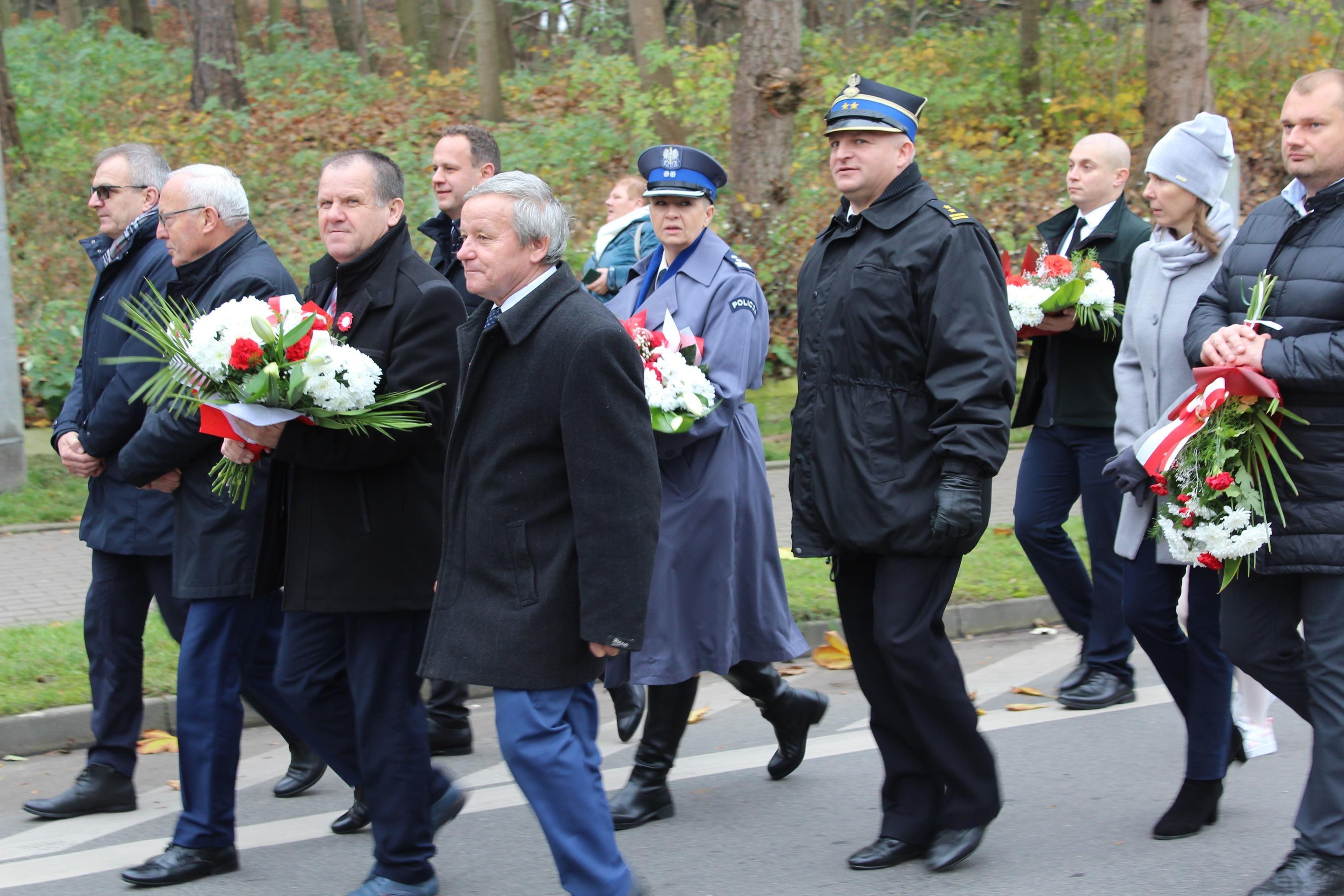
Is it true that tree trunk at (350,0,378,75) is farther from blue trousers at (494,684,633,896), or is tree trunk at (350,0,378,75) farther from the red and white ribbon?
blue trousers at (494,684,633,896)

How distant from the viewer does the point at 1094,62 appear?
69.7ft

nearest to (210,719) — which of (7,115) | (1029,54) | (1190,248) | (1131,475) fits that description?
(1131,475)

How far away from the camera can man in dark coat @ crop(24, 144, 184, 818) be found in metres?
4.69

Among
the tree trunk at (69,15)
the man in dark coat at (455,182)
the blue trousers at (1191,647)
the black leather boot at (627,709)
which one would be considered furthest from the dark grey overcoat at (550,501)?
the tree trunk at (69,15)

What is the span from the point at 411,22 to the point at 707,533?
23366 mm

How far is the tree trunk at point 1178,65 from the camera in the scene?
11.8m

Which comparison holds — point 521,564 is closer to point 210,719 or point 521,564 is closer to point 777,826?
point 210,719

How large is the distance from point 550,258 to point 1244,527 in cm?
198

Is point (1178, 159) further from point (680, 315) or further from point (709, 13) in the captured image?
point (709, 13)

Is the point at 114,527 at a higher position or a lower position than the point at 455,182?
lower

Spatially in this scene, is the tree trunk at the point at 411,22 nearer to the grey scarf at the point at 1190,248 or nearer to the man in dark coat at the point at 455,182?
the man in dark coat at the point at 455,182

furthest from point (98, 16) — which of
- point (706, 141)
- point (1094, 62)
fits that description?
point (1094, 62)

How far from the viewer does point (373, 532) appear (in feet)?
13.1

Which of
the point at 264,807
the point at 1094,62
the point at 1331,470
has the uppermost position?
the point at 1094,62
